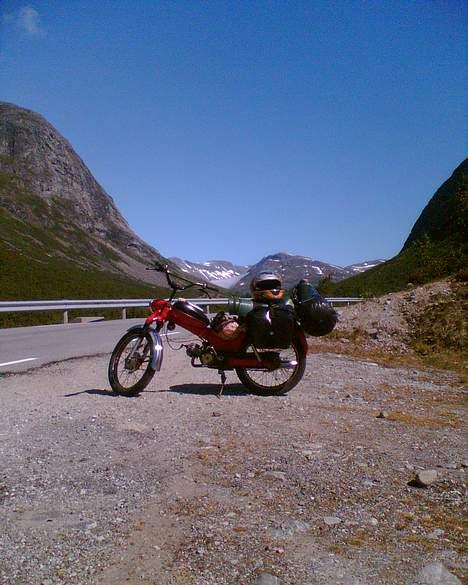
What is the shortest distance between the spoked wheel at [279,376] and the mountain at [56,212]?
86052 millimetres

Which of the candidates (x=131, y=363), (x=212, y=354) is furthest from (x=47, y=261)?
(x=212, y=354)

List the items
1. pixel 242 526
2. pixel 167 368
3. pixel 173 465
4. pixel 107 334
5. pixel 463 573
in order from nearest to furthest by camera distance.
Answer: pixel 463 573 < pixel 242 526 < pixel 173 465 < pixel 167 368 < pixel 107 334

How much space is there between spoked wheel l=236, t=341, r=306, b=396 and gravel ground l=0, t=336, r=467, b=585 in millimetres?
369

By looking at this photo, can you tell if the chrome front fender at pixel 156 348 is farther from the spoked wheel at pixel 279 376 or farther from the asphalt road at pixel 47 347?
the asphalt road at pixel 47 347

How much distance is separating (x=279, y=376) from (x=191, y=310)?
1356mm

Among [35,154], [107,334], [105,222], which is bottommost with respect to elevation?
[107,334]

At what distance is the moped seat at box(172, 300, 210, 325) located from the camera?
6.77m

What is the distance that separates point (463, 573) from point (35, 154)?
18433 centimetres

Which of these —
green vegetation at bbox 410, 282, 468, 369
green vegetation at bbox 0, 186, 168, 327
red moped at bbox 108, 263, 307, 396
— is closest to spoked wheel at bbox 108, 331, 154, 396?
red moped at bbox 108, 263, 307, 396

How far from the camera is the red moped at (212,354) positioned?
21.2 ft

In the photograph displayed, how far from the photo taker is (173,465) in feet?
12.5

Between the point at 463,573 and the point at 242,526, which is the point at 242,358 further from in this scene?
the point at 463,573

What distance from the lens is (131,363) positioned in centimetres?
641

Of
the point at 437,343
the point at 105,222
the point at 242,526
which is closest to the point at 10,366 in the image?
the point at 242,526
